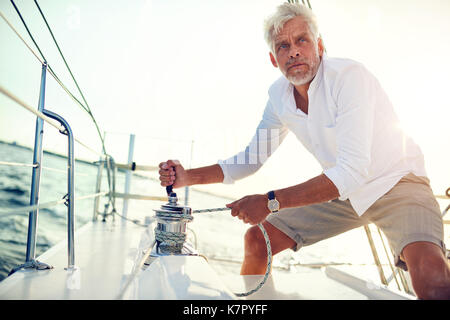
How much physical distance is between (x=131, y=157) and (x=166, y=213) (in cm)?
238

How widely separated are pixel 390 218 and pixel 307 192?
13.7 inches

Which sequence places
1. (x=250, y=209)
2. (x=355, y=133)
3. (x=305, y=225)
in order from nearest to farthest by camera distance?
(x=250, y=209), (x=355, y=133), (x=305, y=225)

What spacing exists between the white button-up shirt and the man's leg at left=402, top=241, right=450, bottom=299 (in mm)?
268

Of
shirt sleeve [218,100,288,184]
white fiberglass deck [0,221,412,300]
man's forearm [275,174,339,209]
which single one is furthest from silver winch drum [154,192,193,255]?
shirt sleeve [218,100,288,184]

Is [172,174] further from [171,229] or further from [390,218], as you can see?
[390,218]

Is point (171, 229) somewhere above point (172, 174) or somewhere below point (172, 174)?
below

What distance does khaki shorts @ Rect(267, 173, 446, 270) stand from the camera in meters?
1.16

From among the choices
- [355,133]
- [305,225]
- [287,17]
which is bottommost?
[305,225]

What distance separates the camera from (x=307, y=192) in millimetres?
1197

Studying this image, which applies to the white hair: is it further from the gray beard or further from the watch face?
the watch face

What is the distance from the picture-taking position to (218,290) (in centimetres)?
70

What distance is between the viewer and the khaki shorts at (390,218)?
1159 millimetres

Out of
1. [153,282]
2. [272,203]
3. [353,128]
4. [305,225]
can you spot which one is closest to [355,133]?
[353,128]

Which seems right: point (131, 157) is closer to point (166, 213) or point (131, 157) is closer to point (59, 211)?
point (166, 213)
